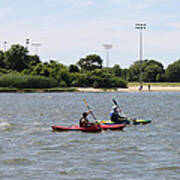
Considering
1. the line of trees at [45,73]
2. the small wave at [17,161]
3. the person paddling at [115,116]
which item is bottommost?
the small wave at [17,161]

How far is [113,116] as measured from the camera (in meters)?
35.2

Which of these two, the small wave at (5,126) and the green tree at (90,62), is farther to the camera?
the green tree at (90,62)

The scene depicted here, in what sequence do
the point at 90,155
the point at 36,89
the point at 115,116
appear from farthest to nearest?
the point at 36,89
the point at 115,116
the point at 90,155

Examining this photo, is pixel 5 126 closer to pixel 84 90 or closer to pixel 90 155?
pixel 90 155

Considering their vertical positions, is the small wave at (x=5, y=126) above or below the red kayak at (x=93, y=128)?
below

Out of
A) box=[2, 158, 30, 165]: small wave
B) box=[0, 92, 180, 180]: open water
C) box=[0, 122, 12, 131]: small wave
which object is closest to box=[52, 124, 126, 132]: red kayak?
box=[0, 92, 180, 180]: open water

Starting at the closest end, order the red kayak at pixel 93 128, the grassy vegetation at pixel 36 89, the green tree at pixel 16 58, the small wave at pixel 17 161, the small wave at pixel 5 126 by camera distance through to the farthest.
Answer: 1. the small wave at pixel 17 161
2. the red kayak at pixel 93 128
3. the small wave at pixel 5 126
4. the grassy vegetation at pixel 36 89
5. the green tree at pixel 16 58

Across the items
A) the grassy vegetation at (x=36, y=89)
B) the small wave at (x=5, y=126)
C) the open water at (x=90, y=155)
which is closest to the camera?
the open water at (x=90, y=155)

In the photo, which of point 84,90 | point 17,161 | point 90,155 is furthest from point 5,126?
point 84,90

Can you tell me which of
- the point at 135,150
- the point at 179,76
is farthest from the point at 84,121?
the point at 179,76

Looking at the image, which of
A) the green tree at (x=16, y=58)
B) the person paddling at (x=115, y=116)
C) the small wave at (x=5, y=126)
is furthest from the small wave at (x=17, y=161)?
the green tree at (x=16, y=58)

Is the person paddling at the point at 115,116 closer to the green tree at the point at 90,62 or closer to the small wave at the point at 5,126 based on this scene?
the small wave at the point at 5,126

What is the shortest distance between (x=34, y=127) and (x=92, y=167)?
17091 millimetres

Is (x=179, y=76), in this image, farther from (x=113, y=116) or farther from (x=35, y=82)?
(x=113, y=116)
